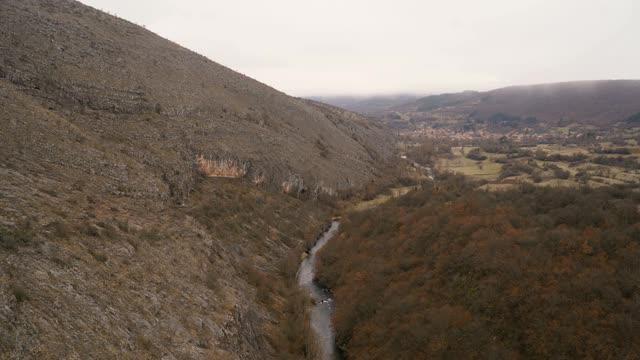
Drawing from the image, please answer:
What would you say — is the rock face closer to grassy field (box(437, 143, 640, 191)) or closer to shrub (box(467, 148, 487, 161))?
grassy field (box(437, 143, 640, 191))

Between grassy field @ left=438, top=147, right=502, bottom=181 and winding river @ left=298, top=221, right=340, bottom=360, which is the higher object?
grassy field @ left=438, top=147, right=502, bottom=181

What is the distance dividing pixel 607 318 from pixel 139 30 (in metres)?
102

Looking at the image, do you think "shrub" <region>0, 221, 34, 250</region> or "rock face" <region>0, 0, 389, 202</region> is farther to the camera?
"rock face" <region>0, 0, 389, 202</region>

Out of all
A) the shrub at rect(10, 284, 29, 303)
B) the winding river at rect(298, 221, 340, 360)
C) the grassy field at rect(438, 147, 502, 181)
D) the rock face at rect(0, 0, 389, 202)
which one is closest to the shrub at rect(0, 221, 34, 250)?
the shrub at rect(10, 284, 29, 303)

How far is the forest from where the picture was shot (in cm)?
3241

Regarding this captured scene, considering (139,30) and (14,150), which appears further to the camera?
(139,30)

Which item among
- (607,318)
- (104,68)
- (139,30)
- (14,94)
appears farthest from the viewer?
(139,30)

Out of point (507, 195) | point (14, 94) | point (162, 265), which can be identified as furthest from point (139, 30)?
point (507, 195)

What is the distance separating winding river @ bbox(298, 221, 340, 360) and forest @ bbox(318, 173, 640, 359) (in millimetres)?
1772

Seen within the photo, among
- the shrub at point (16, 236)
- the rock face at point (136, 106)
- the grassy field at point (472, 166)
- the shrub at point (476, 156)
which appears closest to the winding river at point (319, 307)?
the rock face at point (136, 106)

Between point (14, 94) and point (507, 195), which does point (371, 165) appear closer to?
point (507, 195)

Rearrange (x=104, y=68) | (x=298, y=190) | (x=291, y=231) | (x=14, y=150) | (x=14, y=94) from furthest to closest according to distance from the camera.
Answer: (x=298, y=190)
(x=291, y=231)
(x=104, y=68)
(x=14, y=94)
(x=14, y=150)

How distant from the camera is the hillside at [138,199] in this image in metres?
23.2

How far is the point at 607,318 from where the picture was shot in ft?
102
